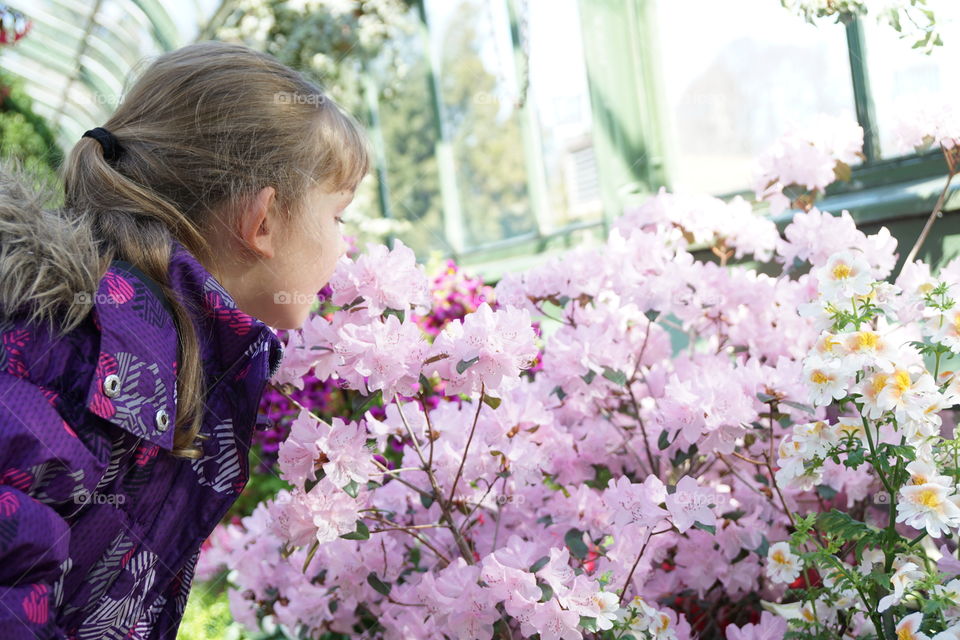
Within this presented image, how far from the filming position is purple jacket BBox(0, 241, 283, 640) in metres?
1.17

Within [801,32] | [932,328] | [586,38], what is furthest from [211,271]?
[586,38]

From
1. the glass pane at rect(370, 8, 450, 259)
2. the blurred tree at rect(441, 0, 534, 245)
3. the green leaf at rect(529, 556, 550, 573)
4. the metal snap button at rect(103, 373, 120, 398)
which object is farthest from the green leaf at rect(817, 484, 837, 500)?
the glass pane at rect(370, 8, 450, 259)

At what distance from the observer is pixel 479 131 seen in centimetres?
605

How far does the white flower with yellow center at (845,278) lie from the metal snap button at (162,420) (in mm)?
937

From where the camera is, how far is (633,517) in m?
1.50

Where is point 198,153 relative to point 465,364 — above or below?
above

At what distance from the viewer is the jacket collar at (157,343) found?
4.16 ft

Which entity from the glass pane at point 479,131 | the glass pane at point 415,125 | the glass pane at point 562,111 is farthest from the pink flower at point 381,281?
the glass pane at point 415,125

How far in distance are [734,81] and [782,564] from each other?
226 cm

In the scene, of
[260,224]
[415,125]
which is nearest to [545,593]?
[260,224]

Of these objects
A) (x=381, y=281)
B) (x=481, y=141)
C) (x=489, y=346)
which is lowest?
(x=489, y=346)
